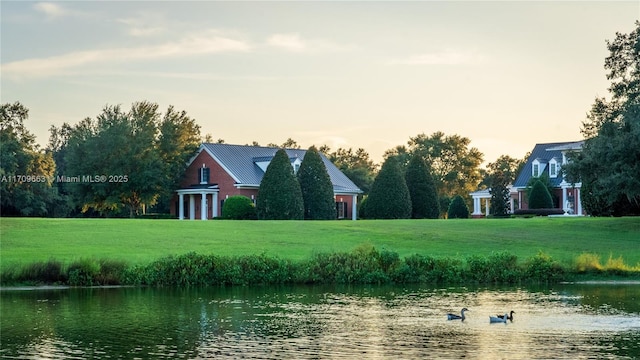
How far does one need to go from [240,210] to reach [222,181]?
1054cm

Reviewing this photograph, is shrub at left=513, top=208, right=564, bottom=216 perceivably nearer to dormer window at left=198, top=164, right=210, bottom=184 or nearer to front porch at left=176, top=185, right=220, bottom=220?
front porch at left=176, top=185, right=220, bottom=220

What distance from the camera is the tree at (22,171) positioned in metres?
77.5

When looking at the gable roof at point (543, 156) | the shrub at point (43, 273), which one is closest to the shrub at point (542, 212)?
the gable roof at point (543, 156)

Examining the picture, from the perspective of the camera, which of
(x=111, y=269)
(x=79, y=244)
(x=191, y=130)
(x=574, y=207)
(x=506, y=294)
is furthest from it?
(x=191, y=130)

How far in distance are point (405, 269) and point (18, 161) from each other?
→ 52873 millimetres

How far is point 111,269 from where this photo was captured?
118 feet

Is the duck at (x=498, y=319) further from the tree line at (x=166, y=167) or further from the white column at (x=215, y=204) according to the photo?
the white column at (x=215, y=204)

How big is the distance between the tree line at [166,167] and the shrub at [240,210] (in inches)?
66.7

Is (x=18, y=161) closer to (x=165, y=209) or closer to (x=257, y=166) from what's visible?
(x=165, y=209)

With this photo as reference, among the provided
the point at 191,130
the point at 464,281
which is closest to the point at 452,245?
the point at 464,281

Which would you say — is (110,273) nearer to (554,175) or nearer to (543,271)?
(543,271)

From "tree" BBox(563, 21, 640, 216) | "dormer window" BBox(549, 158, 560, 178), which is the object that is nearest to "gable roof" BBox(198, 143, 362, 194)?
"dormer window" BBox(549, 158, 560, 178)

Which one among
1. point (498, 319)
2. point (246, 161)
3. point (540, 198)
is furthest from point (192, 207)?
point (498, 319)

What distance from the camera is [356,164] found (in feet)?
400
